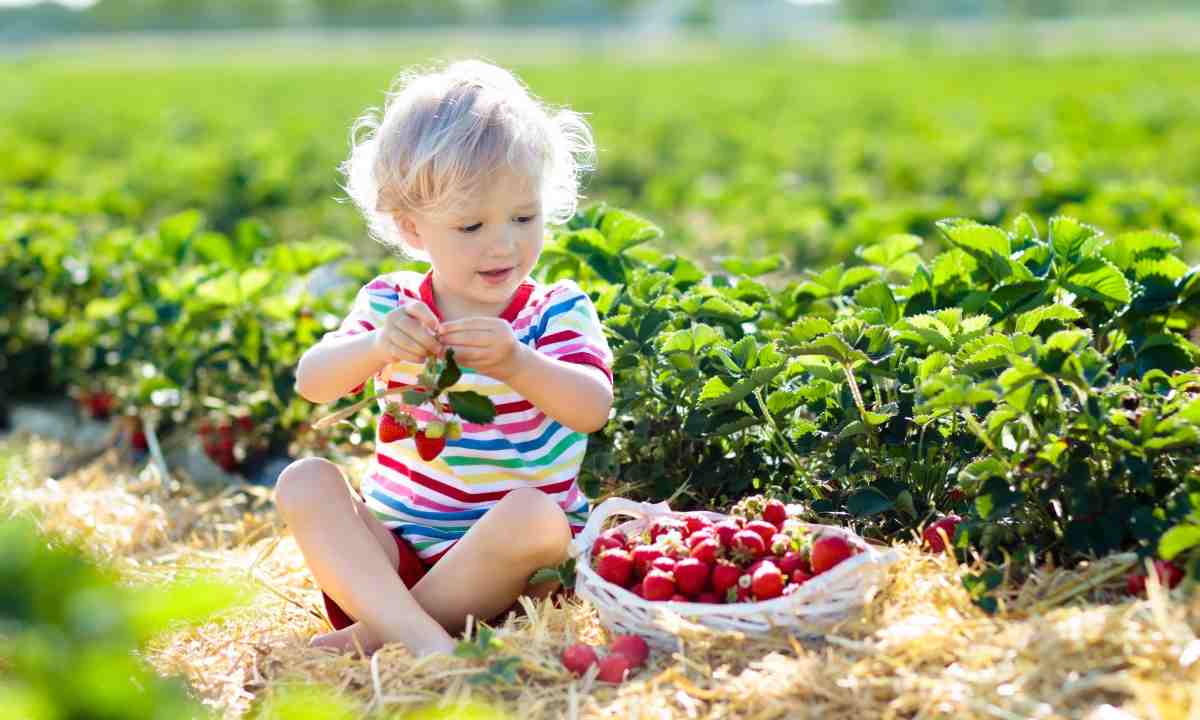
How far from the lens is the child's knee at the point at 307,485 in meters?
2.74

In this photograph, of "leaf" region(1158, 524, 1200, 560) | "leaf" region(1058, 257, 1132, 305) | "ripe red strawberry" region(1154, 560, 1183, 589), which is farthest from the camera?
"leaf" region(1058, 257, 1132, 305)

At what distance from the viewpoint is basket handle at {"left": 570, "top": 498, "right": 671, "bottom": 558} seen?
2719 millimetres

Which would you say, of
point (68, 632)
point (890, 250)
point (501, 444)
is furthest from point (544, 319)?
point (68, 632)

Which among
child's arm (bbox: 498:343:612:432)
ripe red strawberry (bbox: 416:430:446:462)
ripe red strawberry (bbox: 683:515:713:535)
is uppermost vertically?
child's arm (bbox: 498:343:612:432)

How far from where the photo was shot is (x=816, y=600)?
242cm

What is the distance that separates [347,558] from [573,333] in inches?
26.1

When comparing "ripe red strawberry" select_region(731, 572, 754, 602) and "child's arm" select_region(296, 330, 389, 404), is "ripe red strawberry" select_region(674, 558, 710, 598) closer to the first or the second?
"ripe red strawberry" select_region(731, 572, 754, 602)

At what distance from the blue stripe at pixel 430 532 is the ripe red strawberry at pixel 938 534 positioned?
0.99 meters

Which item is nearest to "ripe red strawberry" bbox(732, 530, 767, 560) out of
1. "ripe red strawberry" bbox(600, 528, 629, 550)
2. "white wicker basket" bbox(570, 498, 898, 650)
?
"white wicker basket" bbox(570, 498, 898, 650)

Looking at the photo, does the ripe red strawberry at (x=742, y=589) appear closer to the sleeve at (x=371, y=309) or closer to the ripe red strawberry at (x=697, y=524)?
the ripe red strawberry at (x=697, y=524)

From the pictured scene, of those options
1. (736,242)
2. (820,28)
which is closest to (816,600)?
(736,242)

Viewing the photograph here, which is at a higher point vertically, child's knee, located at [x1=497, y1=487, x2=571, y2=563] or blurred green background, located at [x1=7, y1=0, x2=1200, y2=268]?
child's knee, located at [x1=497, y1=487, x2=571, y2=563]

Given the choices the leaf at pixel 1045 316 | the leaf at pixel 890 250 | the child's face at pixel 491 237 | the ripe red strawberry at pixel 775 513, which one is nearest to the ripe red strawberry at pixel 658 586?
the ripe red strawberry at pixel 775 513

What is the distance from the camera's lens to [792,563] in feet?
8.35
